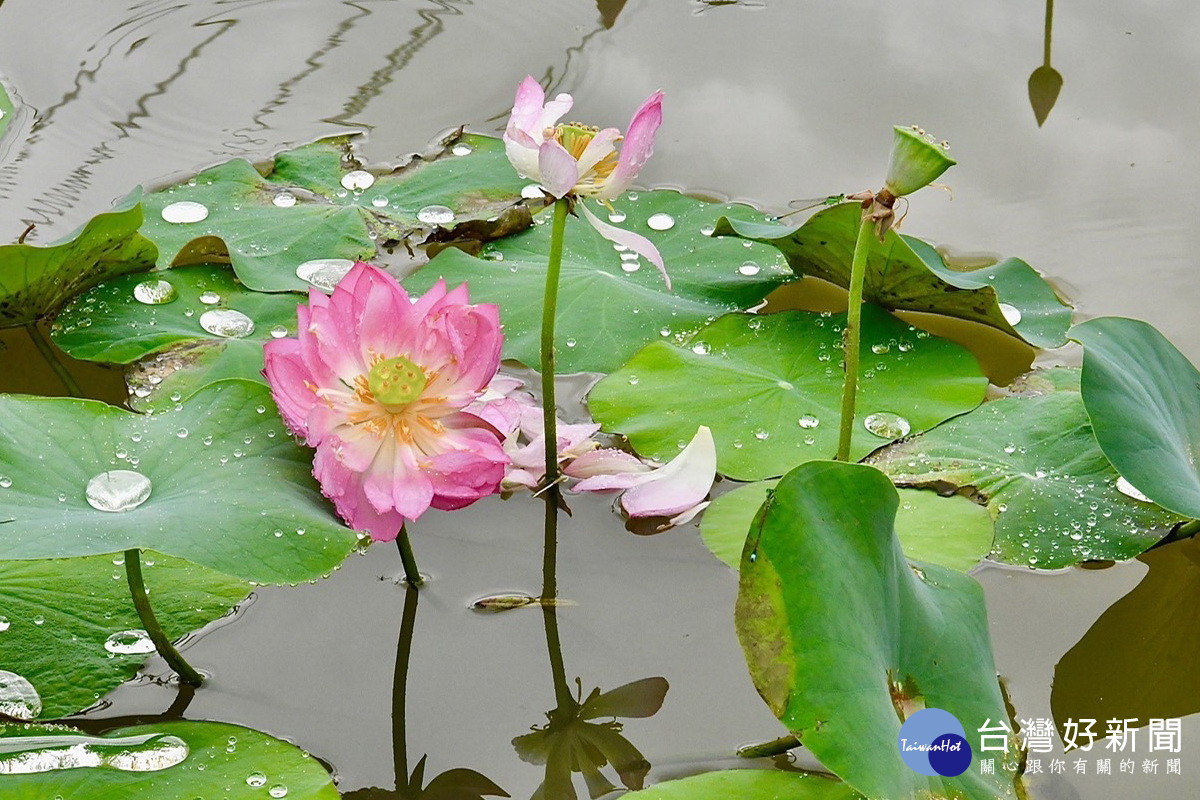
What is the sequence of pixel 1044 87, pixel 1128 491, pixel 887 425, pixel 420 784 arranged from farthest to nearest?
pixel 1044 87 < pixel 887 425 < pixel 1128 491 < pixel 420 784

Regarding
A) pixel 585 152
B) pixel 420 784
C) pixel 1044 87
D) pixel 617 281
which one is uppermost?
pixel 585 152

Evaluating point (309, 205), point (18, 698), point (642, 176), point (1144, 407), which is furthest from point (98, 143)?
point (1144, 407)

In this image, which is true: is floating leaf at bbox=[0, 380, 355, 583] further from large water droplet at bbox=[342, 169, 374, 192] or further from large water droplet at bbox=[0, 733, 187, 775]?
large water droplet at bbox=[342, 169, 374, 192]

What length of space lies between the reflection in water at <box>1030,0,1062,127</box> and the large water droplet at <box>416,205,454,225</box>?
1.18m

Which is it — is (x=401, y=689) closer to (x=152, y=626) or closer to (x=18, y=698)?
(x=152, y=626)

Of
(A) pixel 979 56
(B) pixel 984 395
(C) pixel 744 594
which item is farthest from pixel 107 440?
(A) pixel 979 56

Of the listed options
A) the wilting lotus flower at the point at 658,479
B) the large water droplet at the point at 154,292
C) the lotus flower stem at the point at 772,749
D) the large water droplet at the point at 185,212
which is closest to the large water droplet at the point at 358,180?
the large water droplet at the point at 185,212

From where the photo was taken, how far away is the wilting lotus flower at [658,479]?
1413 mm

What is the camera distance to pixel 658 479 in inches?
56.7

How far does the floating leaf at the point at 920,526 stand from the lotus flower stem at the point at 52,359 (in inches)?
34.6

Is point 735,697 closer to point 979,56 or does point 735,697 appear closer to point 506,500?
point 506,500

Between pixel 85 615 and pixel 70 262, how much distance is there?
554 mm

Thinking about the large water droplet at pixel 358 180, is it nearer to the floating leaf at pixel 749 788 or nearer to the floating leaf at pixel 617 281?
the floating leaf at pixel 617 281

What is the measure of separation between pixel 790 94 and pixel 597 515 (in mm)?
1240
